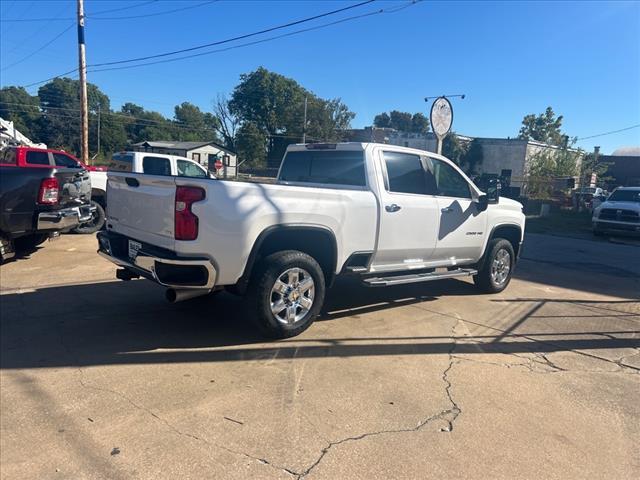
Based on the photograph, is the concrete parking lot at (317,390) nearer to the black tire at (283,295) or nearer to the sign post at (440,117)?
the black tire at (283,295)

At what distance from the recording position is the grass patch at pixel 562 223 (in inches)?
721

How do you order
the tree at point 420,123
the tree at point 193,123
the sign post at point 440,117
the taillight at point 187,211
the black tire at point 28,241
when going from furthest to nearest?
the tree at point 420,123 < the tree at point 193,123 < the sign post at point 440,117 < the black tire at point 28,241 < the taillight at point 187,211

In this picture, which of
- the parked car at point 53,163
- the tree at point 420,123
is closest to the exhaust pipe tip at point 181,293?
the parked car at point 53,163

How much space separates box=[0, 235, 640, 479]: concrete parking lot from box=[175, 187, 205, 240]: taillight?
45.8 inches

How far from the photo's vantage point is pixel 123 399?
367cm

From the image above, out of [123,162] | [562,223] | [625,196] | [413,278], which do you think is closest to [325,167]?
[413,278]

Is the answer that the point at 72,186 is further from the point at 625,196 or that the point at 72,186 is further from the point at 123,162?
the point at 625,196

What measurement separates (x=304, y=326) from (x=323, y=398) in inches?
50.8

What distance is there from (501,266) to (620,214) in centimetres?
1137

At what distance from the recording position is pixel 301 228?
4.81m

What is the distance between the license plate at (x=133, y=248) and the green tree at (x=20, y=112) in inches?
3500

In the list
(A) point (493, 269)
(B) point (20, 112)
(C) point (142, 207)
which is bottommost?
(A) point (493, 269)

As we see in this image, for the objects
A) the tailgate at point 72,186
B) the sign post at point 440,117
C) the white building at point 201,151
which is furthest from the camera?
the white building at point 201,151

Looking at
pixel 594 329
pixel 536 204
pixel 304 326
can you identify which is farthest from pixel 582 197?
pixel 304 326
